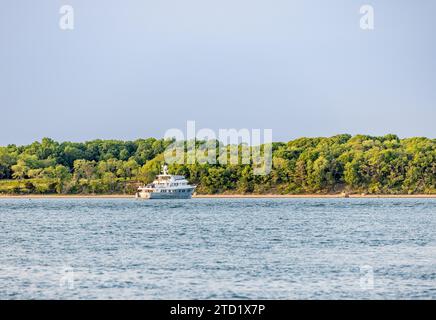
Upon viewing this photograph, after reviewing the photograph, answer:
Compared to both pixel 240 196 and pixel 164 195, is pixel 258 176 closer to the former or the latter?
pixel 240 196

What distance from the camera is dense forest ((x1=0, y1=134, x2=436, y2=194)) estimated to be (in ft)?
482

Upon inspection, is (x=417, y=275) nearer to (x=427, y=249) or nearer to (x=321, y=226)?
(x=427, y=249)

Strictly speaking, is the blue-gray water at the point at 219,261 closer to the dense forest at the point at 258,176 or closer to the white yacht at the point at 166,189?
the white yacht at the point at 166,189

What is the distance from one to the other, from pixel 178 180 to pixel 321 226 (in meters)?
76.2

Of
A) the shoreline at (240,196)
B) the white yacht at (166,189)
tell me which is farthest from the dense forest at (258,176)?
the white yacht at (166,189)

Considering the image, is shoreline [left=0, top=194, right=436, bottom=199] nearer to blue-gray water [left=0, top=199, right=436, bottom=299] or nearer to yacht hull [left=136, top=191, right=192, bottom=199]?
yacht hull [left=136, top=191, right=192, bottom=199]

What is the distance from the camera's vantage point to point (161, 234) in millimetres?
55875

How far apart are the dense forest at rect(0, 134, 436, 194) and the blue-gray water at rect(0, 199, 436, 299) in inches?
3222

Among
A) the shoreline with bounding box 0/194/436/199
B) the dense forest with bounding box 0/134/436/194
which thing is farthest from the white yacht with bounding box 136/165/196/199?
the shoreline with bounding box 0/194/436/199

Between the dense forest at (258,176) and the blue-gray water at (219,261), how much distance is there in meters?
81.8

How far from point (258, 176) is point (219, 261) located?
11188cm

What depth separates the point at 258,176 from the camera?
151 meters
